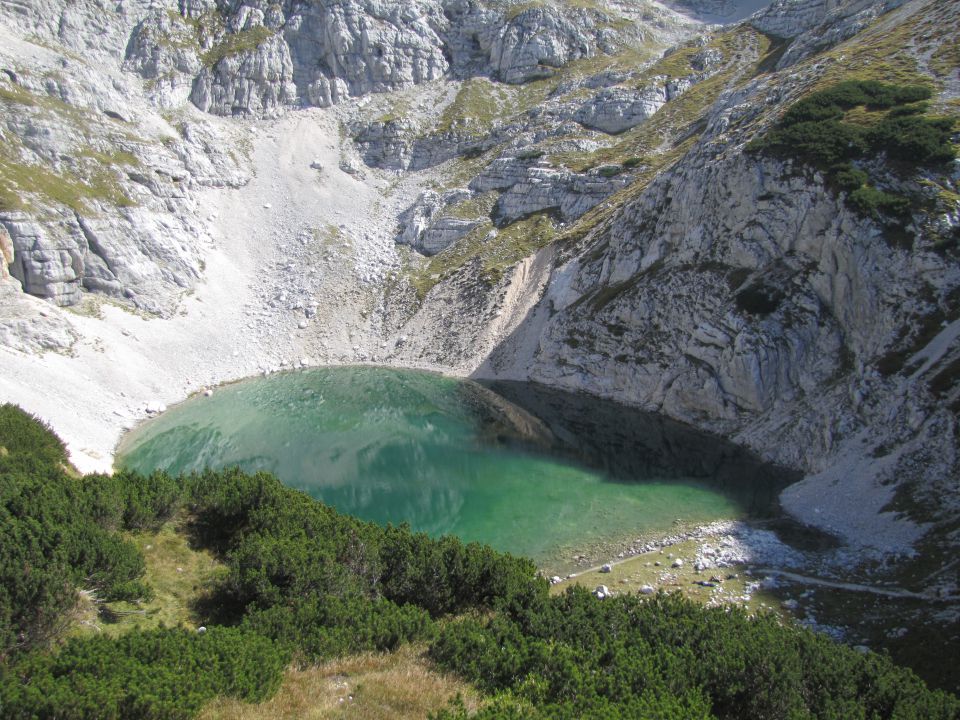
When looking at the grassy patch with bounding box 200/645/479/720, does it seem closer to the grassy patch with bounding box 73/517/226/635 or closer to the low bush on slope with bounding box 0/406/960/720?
the low bush on slope with bounding box 0/406/960/720

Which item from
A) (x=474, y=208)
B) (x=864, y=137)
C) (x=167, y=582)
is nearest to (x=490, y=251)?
(x=474, y=208)

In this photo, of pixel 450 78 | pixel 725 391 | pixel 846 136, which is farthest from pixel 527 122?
pixel 725 391

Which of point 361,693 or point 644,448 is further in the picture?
point 644,448

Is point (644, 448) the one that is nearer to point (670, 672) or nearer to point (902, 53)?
point (670, 672)

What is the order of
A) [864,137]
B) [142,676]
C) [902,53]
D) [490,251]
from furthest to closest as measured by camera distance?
[490,251] < [902,53] < [864,137] < [142,676]

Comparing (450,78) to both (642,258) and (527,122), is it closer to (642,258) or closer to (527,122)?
(527,122)

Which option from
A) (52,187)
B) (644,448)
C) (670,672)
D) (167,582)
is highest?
(52,187)
